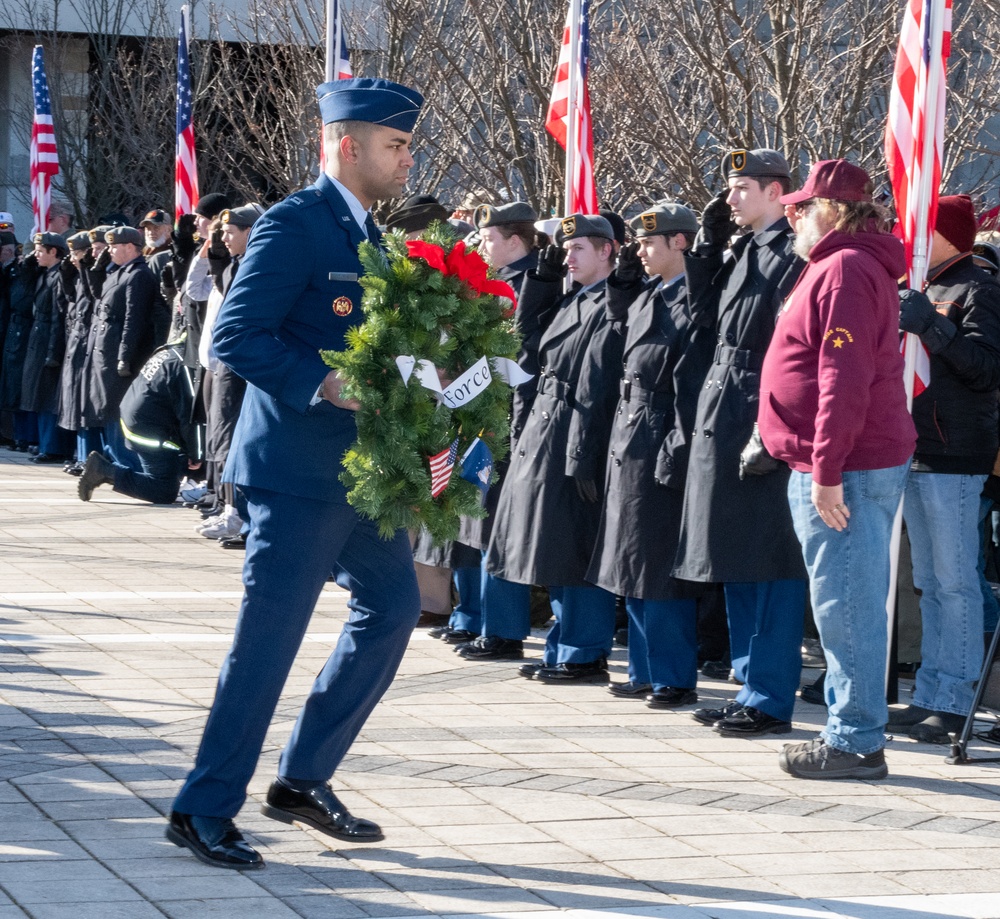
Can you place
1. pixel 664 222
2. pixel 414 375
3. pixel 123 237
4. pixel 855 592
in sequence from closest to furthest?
pixel 414 375 → pixel 855 592 → pixel 664 222 → pixel 123 237

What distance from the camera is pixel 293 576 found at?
4980 millimetres

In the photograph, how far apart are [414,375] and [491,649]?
3.79 m

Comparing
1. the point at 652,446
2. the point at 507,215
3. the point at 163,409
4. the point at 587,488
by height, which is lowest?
the point at 587,488

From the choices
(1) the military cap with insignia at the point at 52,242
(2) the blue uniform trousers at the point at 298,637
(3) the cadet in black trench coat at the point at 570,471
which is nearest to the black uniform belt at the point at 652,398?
(3) the cadet in black trench coat at the point at 570,471

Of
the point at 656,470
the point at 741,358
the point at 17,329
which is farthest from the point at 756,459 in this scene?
the point at 17,329

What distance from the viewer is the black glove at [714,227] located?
24.2 ft

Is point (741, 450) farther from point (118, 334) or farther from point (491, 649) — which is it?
point (118, 334)

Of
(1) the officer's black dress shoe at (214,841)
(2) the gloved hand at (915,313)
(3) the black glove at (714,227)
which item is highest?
(3) the black glove at (714,227)

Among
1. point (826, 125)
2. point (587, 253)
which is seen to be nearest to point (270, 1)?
point (826, 125)

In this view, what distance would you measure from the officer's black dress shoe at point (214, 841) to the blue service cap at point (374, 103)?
1.99 meters

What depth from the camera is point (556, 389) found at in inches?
326

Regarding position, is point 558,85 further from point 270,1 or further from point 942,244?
point 270,1

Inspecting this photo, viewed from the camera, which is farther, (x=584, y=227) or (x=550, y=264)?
(x=550, y=264)

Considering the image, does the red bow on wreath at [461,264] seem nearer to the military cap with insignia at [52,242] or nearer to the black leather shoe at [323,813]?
the black leather shoe at [323,813]
